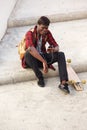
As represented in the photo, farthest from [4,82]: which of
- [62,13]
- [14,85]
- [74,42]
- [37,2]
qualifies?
[37,2]

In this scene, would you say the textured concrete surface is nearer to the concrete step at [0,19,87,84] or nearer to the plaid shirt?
the concrete step at [0,19,87,84]

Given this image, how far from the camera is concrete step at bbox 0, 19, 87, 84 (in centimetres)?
426

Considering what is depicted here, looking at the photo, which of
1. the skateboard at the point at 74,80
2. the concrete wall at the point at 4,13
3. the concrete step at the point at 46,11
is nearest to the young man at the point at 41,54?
the skateboard at the point at 74,80

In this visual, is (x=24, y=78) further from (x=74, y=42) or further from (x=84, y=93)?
(x=74, y=42)

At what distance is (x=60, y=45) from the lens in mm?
5145

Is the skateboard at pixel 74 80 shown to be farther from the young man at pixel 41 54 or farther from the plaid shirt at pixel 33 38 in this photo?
the plaid shirt at pixel 33 38

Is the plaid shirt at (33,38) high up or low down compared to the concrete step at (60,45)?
up

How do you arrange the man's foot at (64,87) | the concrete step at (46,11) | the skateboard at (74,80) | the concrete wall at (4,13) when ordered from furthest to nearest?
the concrete step at (46,11), the concrete wall at (4,13), the skateboard at (74,80), the man's foot at (64,87)

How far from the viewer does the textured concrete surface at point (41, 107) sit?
11.3 ft

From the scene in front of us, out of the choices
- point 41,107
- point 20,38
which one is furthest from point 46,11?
point 41,107

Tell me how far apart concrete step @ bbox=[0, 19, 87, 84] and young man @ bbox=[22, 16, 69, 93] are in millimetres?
175

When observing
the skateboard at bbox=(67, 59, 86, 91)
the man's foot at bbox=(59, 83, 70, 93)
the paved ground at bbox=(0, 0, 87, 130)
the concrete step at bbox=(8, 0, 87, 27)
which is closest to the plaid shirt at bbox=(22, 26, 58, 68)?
the paved ground at bbox=(0, 0, 87, 130)

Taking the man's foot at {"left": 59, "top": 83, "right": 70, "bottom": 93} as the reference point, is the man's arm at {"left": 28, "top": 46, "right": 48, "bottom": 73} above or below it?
above

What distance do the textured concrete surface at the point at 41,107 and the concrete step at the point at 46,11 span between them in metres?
2.19
